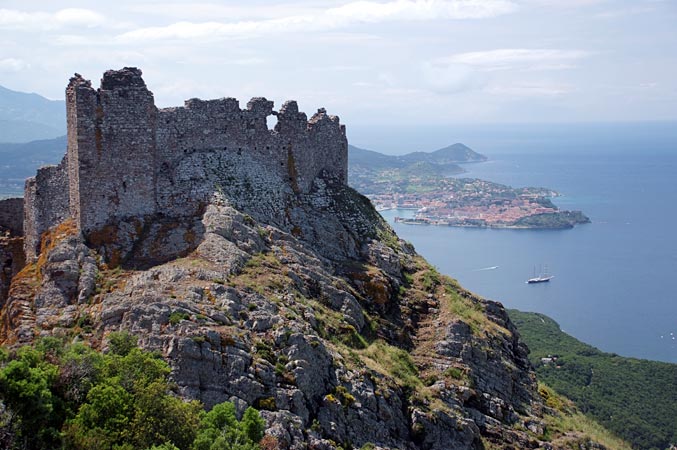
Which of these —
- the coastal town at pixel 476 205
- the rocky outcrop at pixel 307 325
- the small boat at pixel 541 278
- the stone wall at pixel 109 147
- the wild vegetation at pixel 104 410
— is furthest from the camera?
the coastal town at pixel 476 205

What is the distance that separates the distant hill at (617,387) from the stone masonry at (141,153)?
30.6m

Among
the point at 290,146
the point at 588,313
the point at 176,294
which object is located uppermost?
the point at 290,146

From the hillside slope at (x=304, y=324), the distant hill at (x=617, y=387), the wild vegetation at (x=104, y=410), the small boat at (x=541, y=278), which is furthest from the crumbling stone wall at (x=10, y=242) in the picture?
the small boat at (x=541, y=278)

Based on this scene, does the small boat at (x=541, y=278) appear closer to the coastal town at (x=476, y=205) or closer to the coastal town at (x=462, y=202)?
the coastal town at (x=476, y=205)

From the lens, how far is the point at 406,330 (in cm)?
1984

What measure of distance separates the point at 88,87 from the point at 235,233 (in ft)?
17.6

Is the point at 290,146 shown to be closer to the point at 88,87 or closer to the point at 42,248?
the point at 88,87

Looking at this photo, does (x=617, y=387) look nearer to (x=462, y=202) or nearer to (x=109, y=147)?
(x=109, y=147)

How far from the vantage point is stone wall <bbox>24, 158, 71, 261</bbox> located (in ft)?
65.1

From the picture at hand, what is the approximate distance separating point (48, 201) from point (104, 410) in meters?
9.94

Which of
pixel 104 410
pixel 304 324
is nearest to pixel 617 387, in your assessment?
pixel 304 324

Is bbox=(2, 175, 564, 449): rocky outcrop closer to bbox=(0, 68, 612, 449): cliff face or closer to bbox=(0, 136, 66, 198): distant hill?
bbox=(0, 68, 612, 449): cliff face

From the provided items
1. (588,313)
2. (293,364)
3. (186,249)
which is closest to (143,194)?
(186,249)

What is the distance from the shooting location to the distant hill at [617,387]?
4509 centimetres
